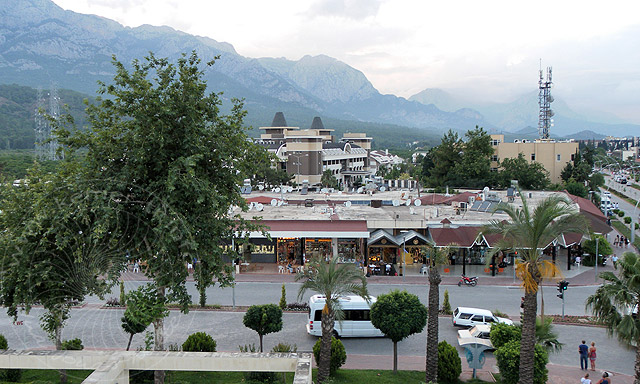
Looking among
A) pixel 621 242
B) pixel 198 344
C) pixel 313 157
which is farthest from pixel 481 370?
pixel 313 157

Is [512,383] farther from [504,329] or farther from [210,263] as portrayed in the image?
[210,263]

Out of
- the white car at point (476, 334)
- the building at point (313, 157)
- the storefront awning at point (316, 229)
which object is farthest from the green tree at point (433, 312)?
the building at point (313, 157)

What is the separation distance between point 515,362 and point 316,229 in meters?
16.8

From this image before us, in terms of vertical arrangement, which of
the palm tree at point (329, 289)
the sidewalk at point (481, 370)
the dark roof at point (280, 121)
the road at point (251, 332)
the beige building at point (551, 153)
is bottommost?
the sidewalk at point (481, 370)

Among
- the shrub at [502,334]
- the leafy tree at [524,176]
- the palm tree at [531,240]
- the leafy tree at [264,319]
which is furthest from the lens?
the leafy tree at [524,176]

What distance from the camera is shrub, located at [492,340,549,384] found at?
43.7 ft

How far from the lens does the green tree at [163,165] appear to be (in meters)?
12.7

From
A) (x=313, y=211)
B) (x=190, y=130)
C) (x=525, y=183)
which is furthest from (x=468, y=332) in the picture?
(x=525, y=183)

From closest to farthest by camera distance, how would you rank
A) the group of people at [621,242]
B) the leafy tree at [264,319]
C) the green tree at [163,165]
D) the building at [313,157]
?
the green tree at [163,165], the leafy tree at [264,319], the group of people at [621,242], the building at [313,157]

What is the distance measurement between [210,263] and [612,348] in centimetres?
1498

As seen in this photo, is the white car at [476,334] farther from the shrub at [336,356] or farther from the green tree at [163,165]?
the green tree at [163,165]

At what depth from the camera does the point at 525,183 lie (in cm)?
5981

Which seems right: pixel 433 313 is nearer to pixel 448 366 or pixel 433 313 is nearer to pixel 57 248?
pixel 448 366

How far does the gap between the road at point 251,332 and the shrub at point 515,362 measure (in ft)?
12.6
